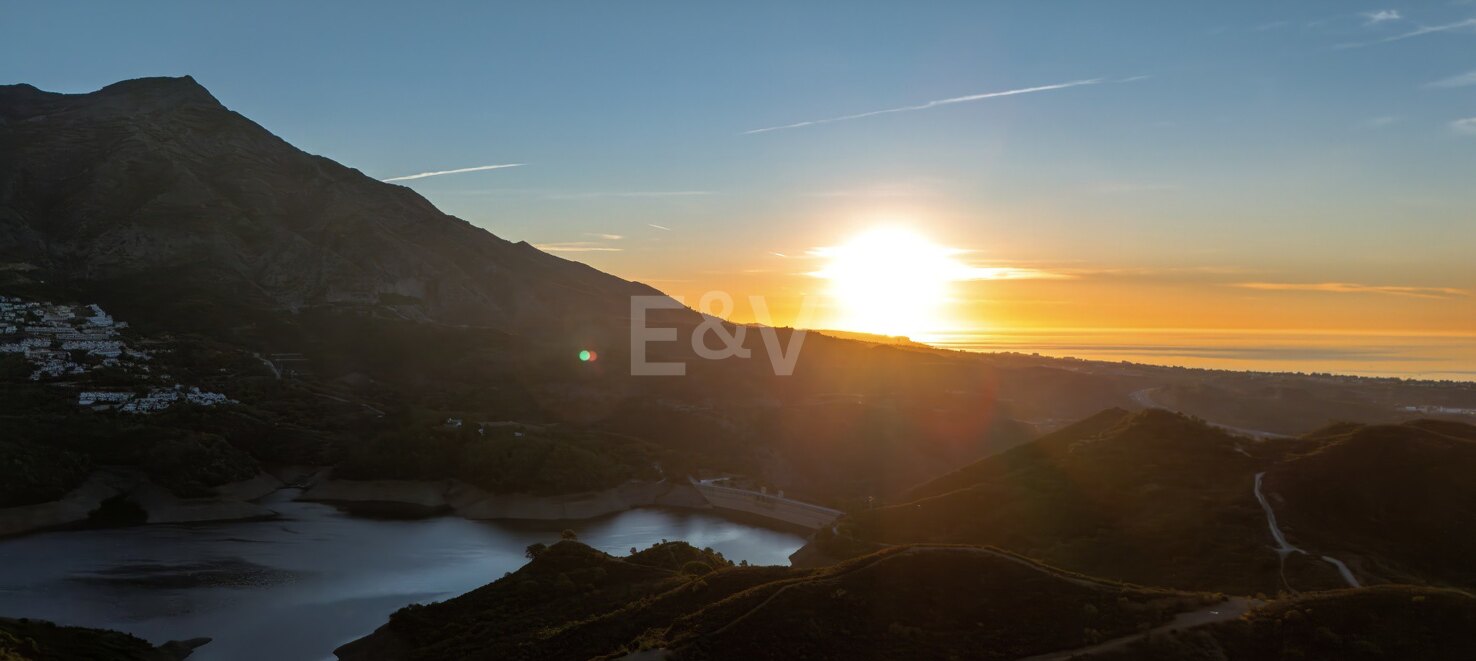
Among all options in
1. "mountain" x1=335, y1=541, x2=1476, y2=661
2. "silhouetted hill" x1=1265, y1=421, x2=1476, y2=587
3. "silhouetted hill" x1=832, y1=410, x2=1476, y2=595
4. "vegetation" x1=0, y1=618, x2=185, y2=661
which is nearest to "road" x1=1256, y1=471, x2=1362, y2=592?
"silhouetted hill" x1=832, y1=410, x2=1476, y2=595

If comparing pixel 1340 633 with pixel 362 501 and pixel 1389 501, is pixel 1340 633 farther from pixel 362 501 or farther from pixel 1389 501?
pixel 362 501

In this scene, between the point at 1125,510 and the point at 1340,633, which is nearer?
the point at 1340,633

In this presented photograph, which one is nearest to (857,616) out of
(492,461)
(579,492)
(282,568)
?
(282,568)

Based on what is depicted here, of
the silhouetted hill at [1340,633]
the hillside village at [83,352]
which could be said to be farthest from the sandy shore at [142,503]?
the silhouetted hill at [1340,633]

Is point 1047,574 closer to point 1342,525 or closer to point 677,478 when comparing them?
point 1342,525

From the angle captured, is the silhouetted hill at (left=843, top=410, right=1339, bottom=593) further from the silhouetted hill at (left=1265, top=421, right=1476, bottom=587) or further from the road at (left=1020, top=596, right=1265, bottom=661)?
the road at (left=1020, top=596, right=1265, bottom=661)

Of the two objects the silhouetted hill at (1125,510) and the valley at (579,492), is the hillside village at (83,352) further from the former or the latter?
the silhouetted hill at (1125,510)

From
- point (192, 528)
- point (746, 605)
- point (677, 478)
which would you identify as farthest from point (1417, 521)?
point (192, 528)
